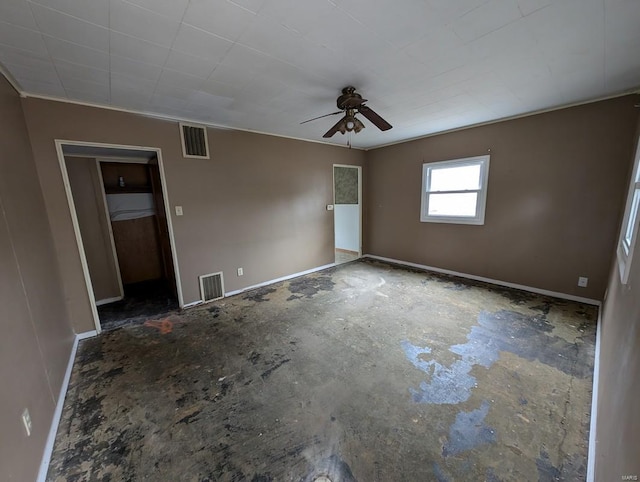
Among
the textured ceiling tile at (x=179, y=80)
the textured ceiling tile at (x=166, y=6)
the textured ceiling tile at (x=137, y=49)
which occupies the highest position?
the textured ceiling tile at (x=179, y=80)

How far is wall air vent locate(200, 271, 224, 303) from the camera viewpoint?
11.6ft

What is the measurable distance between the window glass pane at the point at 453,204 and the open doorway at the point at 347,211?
1594 mm

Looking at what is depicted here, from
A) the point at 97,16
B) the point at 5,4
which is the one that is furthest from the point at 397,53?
the point at 5,4

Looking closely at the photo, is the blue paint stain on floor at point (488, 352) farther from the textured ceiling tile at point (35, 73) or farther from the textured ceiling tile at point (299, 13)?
the textured ceiling tile at point (35, 73)

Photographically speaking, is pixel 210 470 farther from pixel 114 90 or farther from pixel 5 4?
pixel 114 90

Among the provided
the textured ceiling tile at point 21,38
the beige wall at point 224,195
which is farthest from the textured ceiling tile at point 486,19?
the beige wall at point 224,195

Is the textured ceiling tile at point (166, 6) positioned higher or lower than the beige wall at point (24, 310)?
higher

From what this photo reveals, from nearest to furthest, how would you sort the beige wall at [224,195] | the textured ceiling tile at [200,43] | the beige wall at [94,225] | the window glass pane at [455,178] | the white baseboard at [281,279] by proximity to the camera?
the textured ceiling tile at [200,43]
the beige wall at [224,195]
the beige wall at [94,225]
the white baseboard at [281,279]
the window glass pane at [455,178]

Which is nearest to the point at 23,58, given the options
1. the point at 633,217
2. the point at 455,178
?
the point at 633,217

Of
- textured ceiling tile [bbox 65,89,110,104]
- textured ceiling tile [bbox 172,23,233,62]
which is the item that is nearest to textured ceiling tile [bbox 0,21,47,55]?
textured ceiling tile [bbox 65,89,110,104]

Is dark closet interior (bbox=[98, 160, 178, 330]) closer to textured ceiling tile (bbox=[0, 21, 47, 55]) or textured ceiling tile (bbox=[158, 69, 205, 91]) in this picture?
textured ceiling tile (bbox=[158, 69, 205, 91])

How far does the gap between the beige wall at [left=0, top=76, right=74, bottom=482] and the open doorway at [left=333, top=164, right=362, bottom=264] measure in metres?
4.11

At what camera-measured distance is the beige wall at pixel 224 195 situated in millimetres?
2510

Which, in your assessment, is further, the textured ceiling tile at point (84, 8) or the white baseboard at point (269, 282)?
the white baseboard at point (269, 282)
